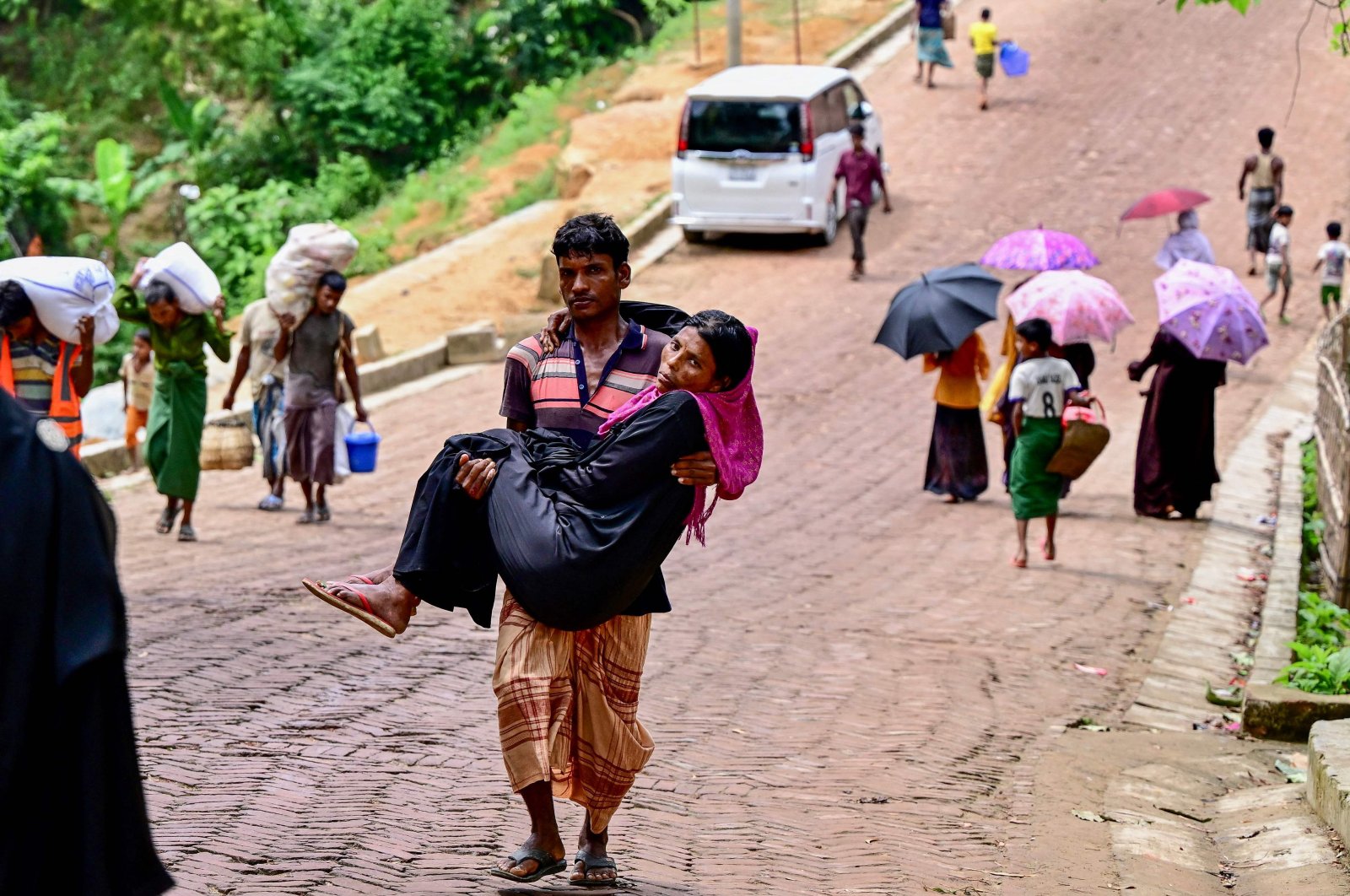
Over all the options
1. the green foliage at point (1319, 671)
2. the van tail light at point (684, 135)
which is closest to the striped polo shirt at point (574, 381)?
the green foliage at point (1319, 671)

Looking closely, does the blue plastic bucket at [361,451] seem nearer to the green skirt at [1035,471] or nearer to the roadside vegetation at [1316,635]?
the green skirt at [1035,471]

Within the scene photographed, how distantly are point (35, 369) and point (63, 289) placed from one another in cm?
43

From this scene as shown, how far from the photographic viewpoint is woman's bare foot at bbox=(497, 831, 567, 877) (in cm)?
496

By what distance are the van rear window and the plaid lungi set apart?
16452 millimetres

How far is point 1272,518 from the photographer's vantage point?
42.5ft

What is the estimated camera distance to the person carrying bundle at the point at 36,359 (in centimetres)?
772

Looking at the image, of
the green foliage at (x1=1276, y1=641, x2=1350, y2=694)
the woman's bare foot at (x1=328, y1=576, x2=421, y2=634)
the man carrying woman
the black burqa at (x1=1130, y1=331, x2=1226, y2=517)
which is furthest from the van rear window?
the woman's bare foot at (x1=328, y1=576, x2=421, y2=634)

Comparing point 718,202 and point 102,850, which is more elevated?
point 102,850

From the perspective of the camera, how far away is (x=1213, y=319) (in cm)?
1207

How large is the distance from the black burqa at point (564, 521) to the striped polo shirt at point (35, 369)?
377 cm

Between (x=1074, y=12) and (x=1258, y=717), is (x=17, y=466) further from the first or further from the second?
(x=1074, y=12)

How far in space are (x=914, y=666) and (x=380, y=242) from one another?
17672mm

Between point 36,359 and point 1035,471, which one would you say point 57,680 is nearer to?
point 36,359

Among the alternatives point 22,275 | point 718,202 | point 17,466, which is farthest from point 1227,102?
point 17,466
